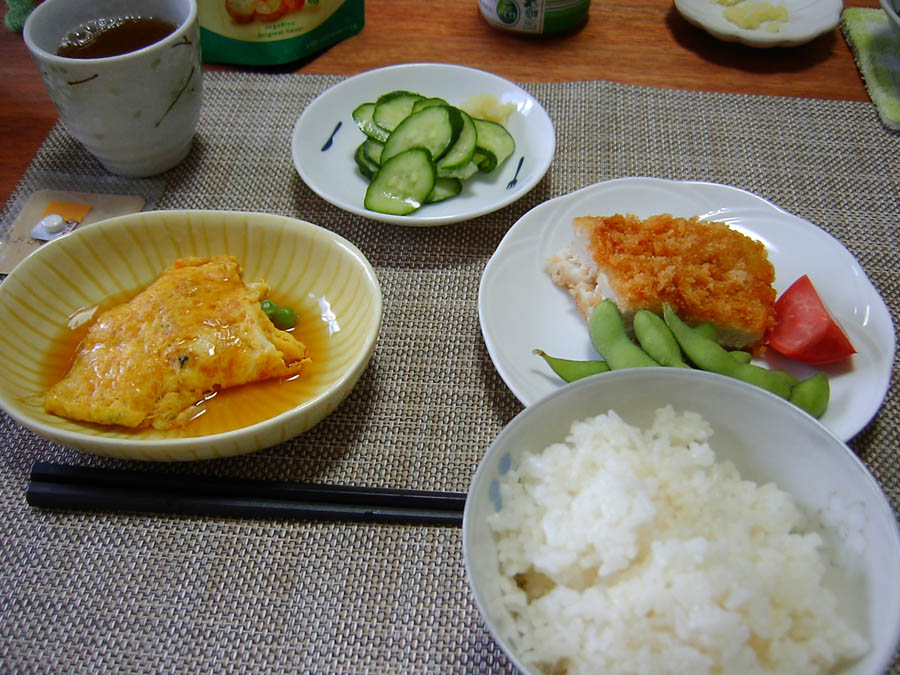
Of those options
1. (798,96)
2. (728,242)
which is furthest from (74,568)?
(798,96)

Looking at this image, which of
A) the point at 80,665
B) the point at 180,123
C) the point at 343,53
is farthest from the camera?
the point at 343,53

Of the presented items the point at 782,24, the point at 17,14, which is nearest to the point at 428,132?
the point at 782,24

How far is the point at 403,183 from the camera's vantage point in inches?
75.5

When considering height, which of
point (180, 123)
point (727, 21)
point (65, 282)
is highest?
point (727, 21)

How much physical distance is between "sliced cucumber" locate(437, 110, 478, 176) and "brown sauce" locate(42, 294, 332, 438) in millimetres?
630

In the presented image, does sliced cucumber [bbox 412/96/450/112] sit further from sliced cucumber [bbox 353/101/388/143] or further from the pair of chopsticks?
the pair of chopsticks

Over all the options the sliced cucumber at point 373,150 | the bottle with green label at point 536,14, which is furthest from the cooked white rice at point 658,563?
the bottle with green label at point 536,14

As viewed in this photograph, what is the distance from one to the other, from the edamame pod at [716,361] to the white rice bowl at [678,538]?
0.30 m

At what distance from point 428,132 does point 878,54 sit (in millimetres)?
1860

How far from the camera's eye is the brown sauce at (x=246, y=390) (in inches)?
56.5

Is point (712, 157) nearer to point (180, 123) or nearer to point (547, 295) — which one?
point (547, 295)

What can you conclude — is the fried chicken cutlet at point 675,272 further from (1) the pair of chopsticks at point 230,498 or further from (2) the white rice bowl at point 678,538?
(1) the pair of chopsticks at point 230,498

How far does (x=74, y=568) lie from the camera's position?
1.31 metres

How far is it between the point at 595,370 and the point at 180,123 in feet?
4.85
